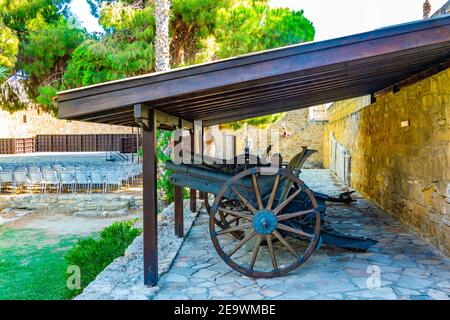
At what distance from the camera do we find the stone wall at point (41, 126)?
91.7 feet

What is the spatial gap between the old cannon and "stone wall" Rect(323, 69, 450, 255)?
1.06 metres

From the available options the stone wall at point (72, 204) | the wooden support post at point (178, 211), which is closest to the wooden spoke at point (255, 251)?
the wooden support post at point (178, 211)

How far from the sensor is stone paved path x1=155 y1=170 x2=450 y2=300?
11.9 feet

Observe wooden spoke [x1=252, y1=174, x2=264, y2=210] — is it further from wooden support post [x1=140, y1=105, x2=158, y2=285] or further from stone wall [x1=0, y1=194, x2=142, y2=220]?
stone wall [x1=0, y1=194, x2=142, y2=220]

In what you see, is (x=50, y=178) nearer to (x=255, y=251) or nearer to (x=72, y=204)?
(x=72, y=204)

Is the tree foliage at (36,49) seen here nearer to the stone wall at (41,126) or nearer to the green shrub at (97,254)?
the green shrub at (97,254)

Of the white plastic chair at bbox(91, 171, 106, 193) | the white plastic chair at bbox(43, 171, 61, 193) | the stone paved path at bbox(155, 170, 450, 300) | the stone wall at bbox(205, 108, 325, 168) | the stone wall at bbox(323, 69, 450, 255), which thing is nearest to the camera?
the stone paved path at bbox(155, 170, 450, 300)

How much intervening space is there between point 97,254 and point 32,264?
1.73 meters

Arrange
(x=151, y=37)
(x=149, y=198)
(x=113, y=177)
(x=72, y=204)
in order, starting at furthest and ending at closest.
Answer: (x=113, y=177) < (x=72, y=204) < (x=151, y=37) < (x=149, y=198)

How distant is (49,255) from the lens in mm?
7766

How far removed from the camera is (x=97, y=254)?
634cm

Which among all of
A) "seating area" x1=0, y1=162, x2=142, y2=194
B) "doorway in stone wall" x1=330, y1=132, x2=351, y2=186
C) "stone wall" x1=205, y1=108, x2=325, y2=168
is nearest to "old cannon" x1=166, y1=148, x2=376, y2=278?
"doorway in stone wall" x1=330, y1=132, x2=351, y2=186

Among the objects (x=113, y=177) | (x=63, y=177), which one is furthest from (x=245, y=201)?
(x=63, y=177)
